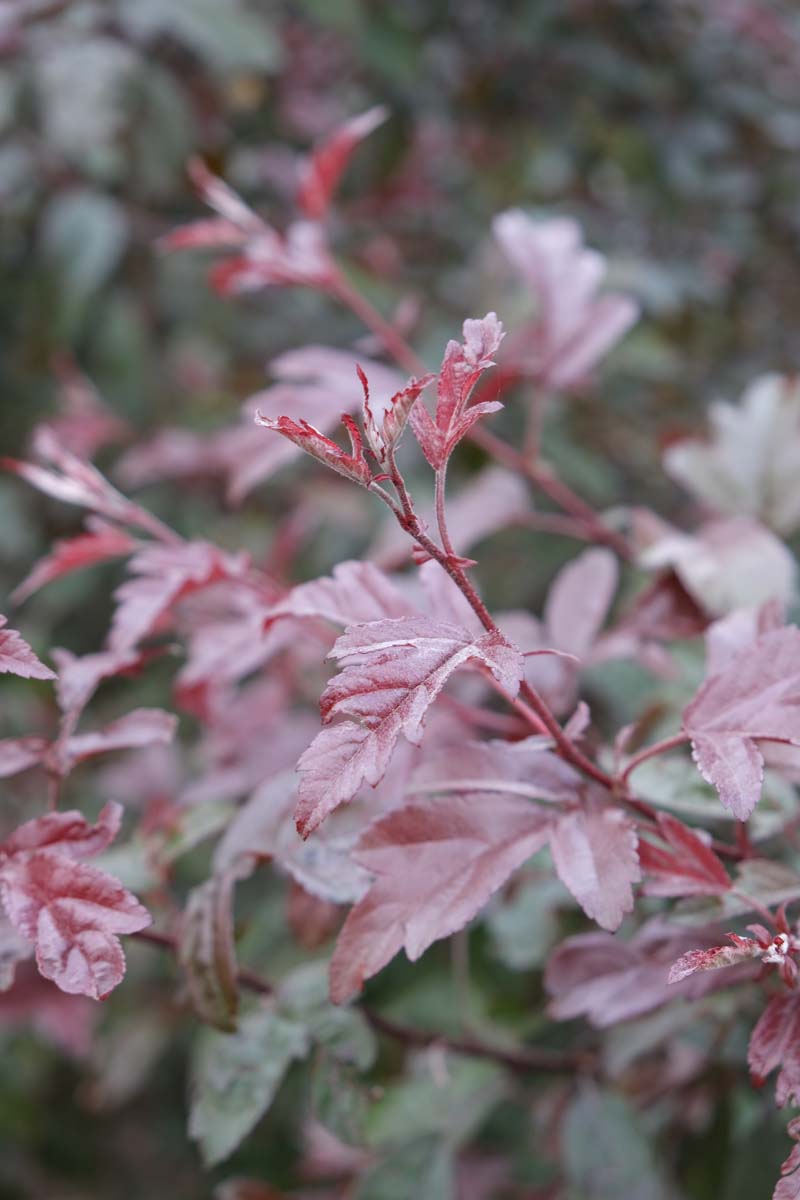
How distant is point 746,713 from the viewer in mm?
474

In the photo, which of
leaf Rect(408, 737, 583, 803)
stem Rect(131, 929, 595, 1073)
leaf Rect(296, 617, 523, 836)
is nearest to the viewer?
leaf Rect(296, 617, 523, 836)

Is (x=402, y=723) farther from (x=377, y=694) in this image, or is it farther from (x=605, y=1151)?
(x=605, y=1151)

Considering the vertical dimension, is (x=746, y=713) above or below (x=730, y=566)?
above

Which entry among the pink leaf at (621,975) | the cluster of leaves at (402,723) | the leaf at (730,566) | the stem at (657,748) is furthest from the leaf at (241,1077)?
the leaf at (730,566)

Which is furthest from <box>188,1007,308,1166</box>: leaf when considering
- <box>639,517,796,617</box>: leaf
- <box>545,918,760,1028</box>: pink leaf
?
<box>639,517,796,617</box>: leaf

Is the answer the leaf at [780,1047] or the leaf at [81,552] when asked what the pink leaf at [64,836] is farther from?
the leaf at [780,1047]

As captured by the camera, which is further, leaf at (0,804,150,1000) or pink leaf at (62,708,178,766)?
pink leaf at (62,708,178,766)

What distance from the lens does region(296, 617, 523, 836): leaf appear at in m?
0.39

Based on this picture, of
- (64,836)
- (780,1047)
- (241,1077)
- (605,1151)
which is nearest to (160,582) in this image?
(64,836)

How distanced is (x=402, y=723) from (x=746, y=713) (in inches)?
6.5

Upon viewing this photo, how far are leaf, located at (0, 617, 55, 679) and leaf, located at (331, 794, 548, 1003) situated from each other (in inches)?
6.1

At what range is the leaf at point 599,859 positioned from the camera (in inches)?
17.8

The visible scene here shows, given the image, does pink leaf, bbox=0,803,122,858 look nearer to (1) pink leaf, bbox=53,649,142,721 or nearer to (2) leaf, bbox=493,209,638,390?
(1) pink leaf, bbox=53,649,142,721

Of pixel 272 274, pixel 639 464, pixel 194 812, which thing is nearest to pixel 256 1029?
pixel 194 812
